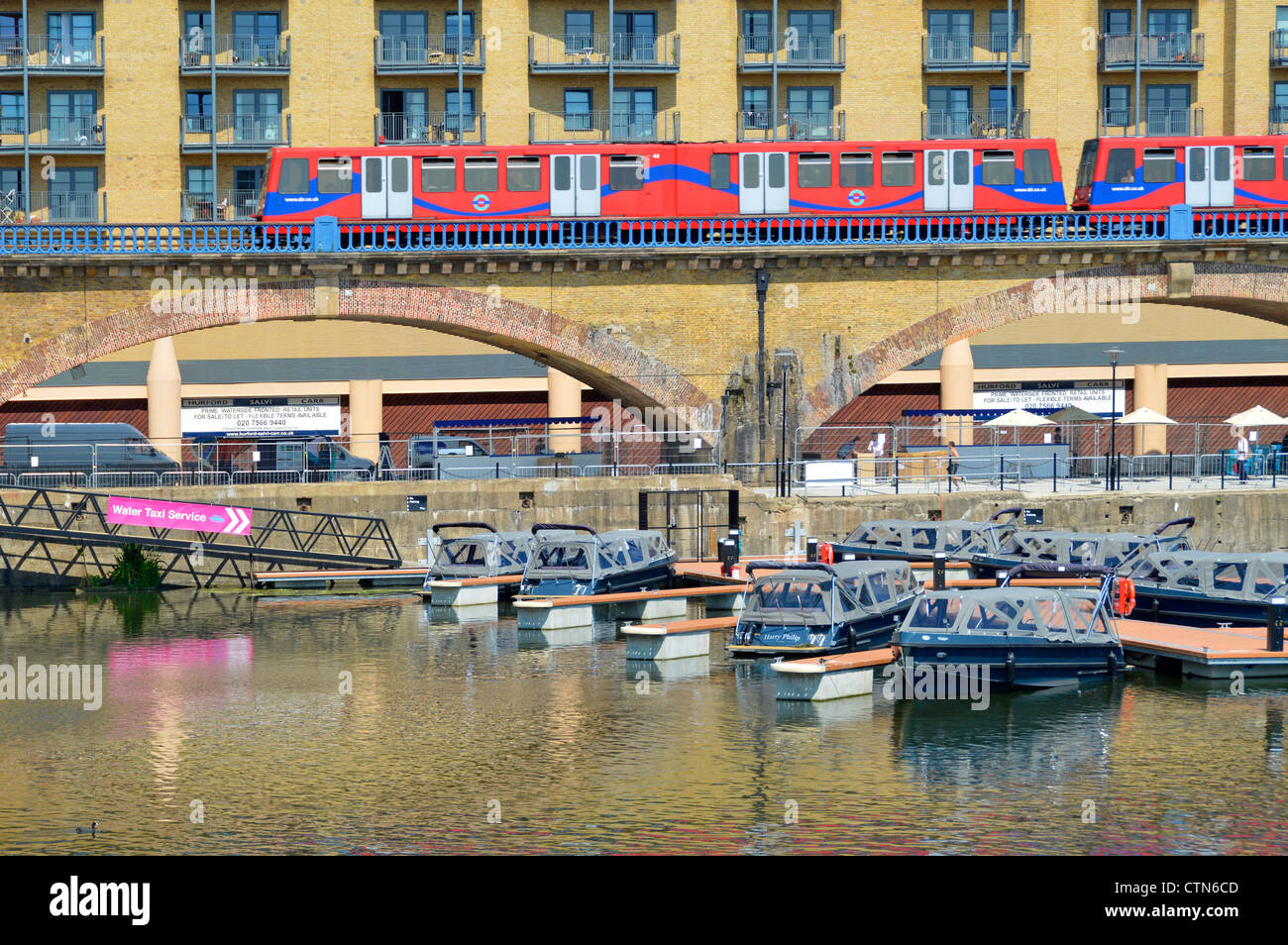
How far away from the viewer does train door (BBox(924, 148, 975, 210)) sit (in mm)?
54844

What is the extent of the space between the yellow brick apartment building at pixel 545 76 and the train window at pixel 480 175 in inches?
634

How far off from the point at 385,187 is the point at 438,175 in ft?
5.77

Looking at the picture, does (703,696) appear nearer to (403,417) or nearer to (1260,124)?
(403,417)

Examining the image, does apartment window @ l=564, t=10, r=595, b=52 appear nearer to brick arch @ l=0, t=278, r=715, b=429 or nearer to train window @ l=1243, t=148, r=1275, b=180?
brick arch @ l=0, t=278, r=715, b=429

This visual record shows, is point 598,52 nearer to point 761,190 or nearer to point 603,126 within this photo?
point 603,126

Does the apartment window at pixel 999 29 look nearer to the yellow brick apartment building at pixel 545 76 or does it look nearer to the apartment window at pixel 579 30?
the yellow brick apartment building at pixel 545 76

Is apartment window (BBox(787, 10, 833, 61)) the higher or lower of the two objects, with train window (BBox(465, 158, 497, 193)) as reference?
higher

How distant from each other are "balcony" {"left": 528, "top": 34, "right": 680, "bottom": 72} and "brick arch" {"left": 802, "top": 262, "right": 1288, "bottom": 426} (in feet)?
69.5

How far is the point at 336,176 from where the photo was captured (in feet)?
174

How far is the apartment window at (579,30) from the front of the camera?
232ft

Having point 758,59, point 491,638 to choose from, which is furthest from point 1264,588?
point 758,59

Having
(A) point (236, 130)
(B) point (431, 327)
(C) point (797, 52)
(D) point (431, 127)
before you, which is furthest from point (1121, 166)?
(A) point (236, 130)

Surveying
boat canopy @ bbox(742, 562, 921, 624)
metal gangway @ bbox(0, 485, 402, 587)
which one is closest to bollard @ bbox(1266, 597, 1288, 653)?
boat canopy @ bbox(742, 562, 921, 624)
